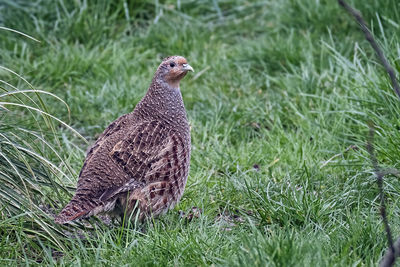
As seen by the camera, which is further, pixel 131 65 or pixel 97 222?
pixel 131 65

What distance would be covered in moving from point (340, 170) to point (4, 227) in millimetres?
2538

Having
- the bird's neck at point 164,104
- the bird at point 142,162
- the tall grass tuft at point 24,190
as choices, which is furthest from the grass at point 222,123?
the bird's neck at point 164,104

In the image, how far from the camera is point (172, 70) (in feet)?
15.4

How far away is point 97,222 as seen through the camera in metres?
4.43

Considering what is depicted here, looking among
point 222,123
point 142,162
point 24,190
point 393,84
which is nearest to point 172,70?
point 142,162

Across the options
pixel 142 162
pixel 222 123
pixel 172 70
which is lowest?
pixel 222 123

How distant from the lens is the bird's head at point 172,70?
184 inches

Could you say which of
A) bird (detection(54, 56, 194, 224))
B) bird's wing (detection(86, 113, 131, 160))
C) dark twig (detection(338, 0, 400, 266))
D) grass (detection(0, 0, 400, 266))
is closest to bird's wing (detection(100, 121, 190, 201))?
bird (detection(54, 56, 194, 224))

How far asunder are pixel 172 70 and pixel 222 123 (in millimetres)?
1463

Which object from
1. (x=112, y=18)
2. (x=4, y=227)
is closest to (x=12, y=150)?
(x=4, y=227)

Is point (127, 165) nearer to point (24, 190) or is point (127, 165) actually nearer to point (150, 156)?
point (150, 156)

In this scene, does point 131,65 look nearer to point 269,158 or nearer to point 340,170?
point 269,158

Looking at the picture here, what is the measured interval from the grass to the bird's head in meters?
0.80

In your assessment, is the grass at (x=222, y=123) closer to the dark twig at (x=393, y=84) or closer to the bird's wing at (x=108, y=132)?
the bird's wing at (x=108, y=132)
